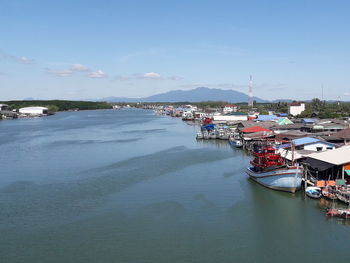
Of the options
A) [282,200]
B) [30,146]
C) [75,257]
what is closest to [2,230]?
[75,257]

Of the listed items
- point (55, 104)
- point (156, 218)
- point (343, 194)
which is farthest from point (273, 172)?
point (55, 104)

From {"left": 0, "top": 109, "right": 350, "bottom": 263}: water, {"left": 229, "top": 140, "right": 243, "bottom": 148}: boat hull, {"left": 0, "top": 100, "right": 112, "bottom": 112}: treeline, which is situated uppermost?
{"left": 0, "top": 100, "right": 112, "bottom": 112}: treeline

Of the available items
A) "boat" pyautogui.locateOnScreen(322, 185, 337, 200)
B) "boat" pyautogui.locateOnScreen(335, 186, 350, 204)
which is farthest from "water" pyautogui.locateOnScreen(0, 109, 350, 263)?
"boat" pyautogui.locateOnScreen(335, 186, 350, 204)

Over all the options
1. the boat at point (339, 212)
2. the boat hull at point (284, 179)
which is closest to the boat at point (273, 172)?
the boat hull at point (284, 179)

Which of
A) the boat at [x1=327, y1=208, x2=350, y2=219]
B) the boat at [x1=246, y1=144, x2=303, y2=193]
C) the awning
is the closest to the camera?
the boat at [x1=327, y1=208, x2=350, y2=219]

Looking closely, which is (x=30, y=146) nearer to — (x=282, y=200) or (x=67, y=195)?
(x=67, y=195)

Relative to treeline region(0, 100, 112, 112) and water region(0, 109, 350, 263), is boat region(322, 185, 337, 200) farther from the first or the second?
treeline region(0, 100, 112, 112)

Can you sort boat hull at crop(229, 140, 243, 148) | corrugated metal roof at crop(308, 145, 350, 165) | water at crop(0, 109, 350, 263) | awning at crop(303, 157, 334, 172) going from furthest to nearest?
boat hull at crop(229, 140, 243, 148)
awning at crop(303, 157, 334, 172)
corrugated metal roof at crop(308, 145, 350, 165)
water at crop(0, 109, 350, 263)
